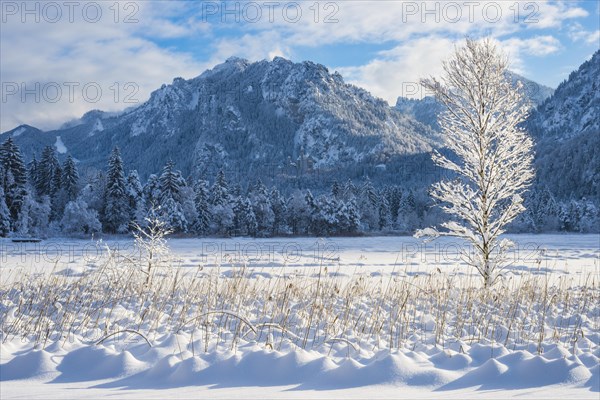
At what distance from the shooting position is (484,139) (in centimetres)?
1112

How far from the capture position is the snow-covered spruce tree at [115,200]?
148ft

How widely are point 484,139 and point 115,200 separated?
4241cm

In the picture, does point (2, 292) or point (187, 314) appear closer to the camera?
point (187, 314)

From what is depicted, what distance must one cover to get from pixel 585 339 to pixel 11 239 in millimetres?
43334

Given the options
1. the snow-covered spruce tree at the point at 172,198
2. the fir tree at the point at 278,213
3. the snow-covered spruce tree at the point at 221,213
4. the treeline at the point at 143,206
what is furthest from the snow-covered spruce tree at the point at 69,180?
the fir tree at the point at 278,213

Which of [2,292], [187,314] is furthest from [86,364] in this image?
[2,292]

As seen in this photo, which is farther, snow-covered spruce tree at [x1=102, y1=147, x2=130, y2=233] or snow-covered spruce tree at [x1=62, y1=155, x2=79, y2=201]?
snow-covered spruce tree at [x1=62, y1=155, x2=79, y2=201]

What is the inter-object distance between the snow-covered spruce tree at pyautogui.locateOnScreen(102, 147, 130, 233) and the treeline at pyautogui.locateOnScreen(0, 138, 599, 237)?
10 centimetres

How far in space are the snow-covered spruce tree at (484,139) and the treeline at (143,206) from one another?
2824 centimetres

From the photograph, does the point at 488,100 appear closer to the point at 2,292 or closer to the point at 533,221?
the point at 2,292

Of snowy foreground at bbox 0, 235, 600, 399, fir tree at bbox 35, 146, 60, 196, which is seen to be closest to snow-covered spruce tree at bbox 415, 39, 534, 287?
snowy foreground at bbox 0, 235, 600, 399

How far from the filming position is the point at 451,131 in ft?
37.9

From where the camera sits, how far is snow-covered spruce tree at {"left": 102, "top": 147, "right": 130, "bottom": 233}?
4506cm

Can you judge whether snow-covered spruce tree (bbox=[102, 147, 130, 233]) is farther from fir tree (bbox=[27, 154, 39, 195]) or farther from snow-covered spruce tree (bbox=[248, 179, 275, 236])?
snow-covered spruce tree (bbox=[248, 179, 275, 236])
